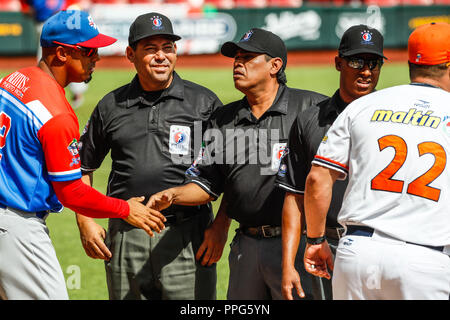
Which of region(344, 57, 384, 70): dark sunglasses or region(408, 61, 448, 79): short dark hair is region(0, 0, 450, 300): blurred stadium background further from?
region(408, 61, 448, 79): short dark hair

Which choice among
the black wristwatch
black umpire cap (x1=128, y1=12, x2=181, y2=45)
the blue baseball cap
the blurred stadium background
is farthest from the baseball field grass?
the blue baseball cap

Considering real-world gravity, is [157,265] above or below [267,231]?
below

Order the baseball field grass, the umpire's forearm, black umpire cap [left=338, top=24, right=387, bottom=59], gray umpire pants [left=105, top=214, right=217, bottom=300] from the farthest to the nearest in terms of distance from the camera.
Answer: the baseball field grass → gray umpire pants [left=105, top=214, right=217, bottom=300] → black umpire cap [left=338, top=24, right=387, bottom=59] → the umpire's forearm

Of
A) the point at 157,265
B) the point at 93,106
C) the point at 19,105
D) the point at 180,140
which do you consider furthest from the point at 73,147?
the point at 93,106

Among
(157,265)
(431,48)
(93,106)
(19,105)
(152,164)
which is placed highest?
(431,48)

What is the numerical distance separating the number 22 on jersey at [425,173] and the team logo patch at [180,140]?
1693 mm

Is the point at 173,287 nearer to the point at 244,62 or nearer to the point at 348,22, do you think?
the point at 244,62

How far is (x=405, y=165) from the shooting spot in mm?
3270

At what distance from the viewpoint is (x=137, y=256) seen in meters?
4.54

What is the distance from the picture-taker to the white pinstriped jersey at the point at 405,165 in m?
3.26

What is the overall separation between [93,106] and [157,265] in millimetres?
9662

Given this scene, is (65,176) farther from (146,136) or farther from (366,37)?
(366,37)

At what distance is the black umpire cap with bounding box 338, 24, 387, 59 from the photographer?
417 cm
